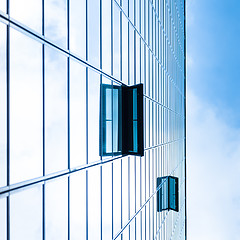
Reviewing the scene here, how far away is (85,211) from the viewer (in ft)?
35.4

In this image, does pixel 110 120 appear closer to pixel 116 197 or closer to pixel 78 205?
pixel 116 197

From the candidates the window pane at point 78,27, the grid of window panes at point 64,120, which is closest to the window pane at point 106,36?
the grid of window panes at point 64,120

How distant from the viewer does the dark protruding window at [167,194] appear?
2608 centimetres

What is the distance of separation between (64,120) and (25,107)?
2087 mm

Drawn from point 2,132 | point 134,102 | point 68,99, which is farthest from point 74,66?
point 134,102

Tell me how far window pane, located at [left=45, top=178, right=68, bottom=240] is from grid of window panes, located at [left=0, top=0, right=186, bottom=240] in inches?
1.1

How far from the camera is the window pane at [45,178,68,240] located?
827 cm

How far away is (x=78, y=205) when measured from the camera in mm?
10219

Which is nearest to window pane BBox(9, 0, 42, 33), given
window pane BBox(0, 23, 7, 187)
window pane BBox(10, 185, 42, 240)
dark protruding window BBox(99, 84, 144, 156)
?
window pane BBox(0, 23, 7, 187)

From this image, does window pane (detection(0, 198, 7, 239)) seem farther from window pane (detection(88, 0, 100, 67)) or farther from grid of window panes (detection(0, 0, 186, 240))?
window pane (detection(88, 0, 100, 67))

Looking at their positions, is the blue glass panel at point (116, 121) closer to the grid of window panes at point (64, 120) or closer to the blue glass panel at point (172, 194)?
the grid of window panes at point (64, 120)

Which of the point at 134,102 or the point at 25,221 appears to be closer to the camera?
the point at 25,221

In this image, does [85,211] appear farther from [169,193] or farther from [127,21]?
[169,193]

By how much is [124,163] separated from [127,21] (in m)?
7.90
